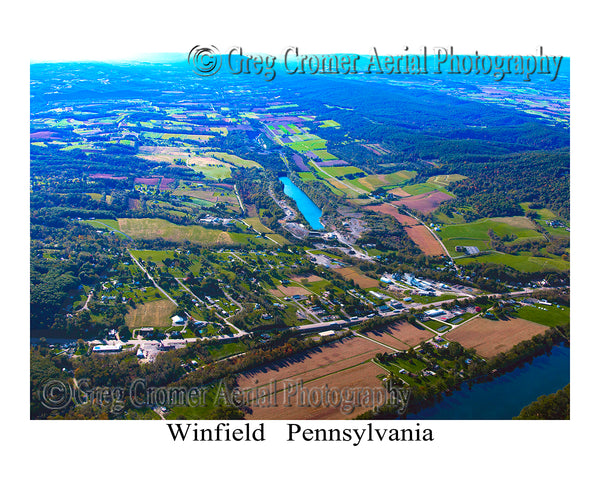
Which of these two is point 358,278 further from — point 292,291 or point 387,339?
point 387,339

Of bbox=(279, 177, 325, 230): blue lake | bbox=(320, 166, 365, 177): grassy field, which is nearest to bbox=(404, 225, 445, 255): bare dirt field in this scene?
bbox=(279, 177, 325, 230): blue lake

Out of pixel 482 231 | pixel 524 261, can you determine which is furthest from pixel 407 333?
pixel 482 231

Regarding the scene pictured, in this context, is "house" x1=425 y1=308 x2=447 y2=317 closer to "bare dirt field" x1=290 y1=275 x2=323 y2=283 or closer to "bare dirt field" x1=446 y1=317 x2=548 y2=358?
"bare dirt field" x1=446 y1=317 x2=548 y2=358

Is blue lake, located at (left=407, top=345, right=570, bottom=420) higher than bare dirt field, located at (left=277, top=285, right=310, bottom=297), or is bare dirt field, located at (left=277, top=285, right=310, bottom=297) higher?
bare dirt field, located at (left=277, top=285, right=310, bottom=297)

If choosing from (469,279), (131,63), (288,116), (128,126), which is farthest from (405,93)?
(469,279)

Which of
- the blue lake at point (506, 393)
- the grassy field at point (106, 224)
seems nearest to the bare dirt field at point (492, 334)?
the blue lake at point (506, 393)

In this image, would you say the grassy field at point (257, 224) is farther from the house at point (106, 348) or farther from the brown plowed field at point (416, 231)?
the house at point (106, 348)
